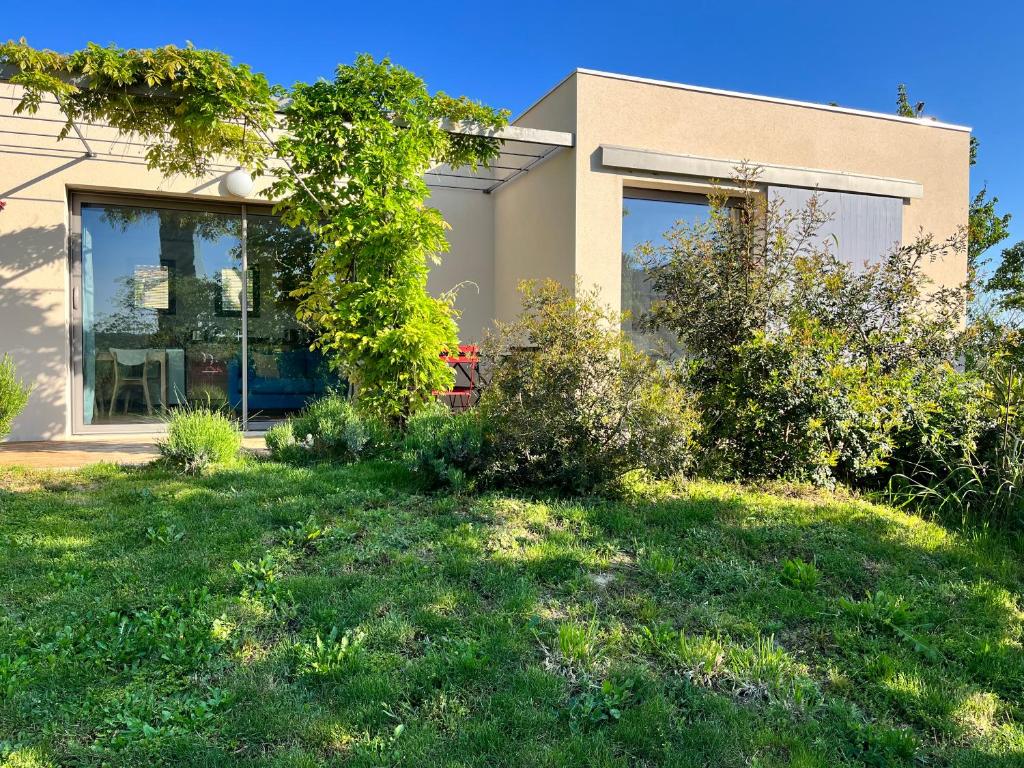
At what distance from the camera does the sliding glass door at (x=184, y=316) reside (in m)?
7.15

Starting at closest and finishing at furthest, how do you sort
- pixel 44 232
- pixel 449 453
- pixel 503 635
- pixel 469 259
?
pixel 503 635 → pixel 449 453 → pixel 44 232 → pixel 469 259

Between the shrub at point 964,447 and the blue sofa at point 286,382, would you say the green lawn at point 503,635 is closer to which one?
the shrub at point 964,447

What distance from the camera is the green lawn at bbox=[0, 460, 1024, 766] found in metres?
1.96

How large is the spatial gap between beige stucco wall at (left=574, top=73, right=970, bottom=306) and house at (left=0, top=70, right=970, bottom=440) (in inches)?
0.8

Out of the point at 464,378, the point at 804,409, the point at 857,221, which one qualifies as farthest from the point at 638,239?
the point at 804,409

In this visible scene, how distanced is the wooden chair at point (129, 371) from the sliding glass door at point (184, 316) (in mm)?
10

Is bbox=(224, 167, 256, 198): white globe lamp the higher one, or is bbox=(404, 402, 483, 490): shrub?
bbox=(224, 167, 256, 198): white globe lamp

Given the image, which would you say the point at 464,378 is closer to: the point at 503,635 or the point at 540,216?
the point at 540,216

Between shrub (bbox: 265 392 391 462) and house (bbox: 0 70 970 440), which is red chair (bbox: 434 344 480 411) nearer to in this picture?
house (bbox: 0 70 970 440)

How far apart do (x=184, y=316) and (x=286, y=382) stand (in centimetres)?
136

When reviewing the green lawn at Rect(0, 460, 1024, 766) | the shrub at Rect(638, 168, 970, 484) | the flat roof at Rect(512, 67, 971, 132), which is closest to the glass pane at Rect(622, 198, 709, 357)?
the flat roof at Rect(512, 67, 971, 132)

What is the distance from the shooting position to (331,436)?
5.14 metres

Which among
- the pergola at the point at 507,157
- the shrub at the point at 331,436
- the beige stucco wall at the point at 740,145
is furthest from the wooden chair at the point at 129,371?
the beige stucco wall at the point at 740,145

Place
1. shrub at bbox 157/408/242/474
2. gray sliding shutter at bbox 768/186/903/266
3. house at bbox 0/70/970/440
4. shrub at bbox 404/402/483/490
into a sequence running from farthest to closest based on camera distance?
gray sliding shutter at bbox 768/186/903/266 < house at bbox 0/70/970/440 < shrub at bbox 157/408/242/474 < shrub at bbox 404/402/483/490
